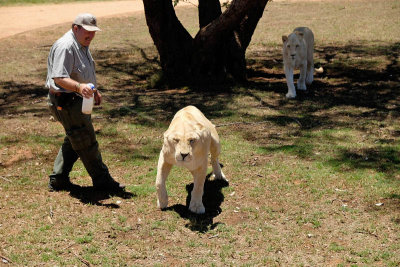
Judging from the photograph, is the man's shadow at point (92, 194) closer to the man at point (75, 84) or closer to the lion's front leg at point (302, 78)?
the man at point (75, 84)

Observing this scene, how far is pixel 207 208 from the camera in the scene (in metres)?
6.92

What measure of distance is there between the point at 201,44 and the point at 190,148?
7.46 m

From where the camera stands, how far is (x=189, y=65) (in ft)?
44.1

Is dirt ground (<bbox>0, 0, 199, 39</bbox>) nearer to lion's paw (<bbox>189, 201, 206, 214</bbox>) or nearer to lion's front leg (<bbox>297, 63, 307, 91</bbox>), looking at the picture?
lion's front leg (<bbox>297, 63, 307, 91</bbox>)

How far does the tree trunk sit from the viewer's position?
1286 centimetres

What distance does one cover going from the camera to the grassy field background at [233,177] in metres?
5.94

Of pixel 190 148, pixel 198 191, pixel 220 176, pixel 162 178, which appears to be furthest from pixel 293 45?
pixel 190 148

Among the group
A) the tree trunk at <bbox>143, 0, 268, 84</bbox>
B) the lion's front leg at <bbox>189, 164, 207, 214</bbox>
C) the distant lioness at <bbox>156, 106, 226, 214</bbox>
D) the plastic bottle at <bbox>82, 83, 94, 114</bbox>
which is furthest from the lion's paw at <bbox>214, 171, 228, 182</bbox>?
the tree trunk at <bbox>143, 0, 268, 84</bbox>

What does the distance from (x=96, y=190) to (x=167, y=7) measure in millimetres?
6870

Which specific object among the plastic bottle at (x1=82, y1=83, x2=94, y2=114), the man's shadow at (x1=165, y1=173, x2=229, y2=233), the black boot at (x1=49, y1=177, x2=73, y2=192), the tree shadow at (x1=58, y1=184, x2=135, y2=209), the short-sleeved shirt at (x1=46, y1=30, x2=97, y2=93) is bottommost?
the man's shadow at (x1=165, y1=173, x2=229, y2=233)

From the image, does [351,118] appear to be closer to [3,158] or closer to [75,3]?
[3,158]

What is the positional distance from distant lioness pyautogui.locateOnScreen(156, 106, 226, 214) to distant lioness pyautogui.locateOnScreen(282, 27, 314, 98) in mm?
5190

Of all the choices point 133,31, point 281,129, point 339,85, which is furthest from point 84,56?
point 133,31

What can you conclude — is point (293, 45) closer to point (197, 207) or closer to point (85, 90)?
point (197, 207)
